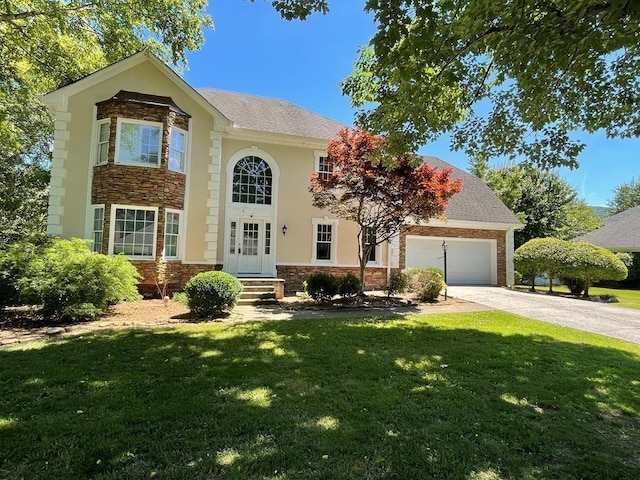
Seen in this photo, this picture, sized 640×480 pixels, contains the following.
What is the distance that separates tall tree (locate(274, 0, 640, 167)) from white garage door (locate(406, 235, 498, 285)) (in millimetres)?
10136

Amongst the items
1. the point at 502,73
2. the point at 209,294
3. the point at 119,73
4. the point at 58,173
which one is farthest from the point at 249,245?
the point at 502,73

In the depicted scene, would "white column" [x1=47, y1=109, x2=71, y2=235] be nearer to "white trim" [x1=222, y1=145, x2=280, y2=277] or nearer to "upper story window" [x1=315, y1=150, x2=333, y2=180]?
"white trim" [x1=222, y1=145, x2=280, y2=277]

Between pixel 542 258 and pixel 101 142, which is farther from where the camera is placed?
pixel 542 258

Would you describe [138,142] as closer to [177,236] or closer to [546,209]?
[177,236]

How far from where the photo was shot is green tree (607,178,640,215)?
43.8m

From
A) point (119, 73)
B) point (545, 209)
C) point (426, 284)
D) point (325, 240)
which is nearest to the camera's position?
point (119, 73)

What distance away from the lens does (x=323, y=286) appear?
36.5ft

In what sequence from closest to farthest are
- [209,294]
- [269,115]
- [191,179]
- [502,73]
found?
[502,73], [209,294], [191,179], [269,115]

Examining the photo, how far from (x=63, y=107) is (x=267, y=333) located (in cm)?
1042

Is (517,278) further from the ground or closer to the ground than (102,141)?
closer to the ground

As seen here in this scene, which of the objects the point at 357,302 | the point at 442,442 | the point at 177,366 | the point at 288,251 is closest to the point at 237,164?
the point at 288,251

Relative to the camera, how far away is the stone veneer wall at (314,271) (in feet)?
47.8

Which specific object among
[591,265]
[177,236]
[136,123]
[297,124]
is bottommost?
[591,265]

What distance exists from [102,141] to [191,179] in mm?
2981
